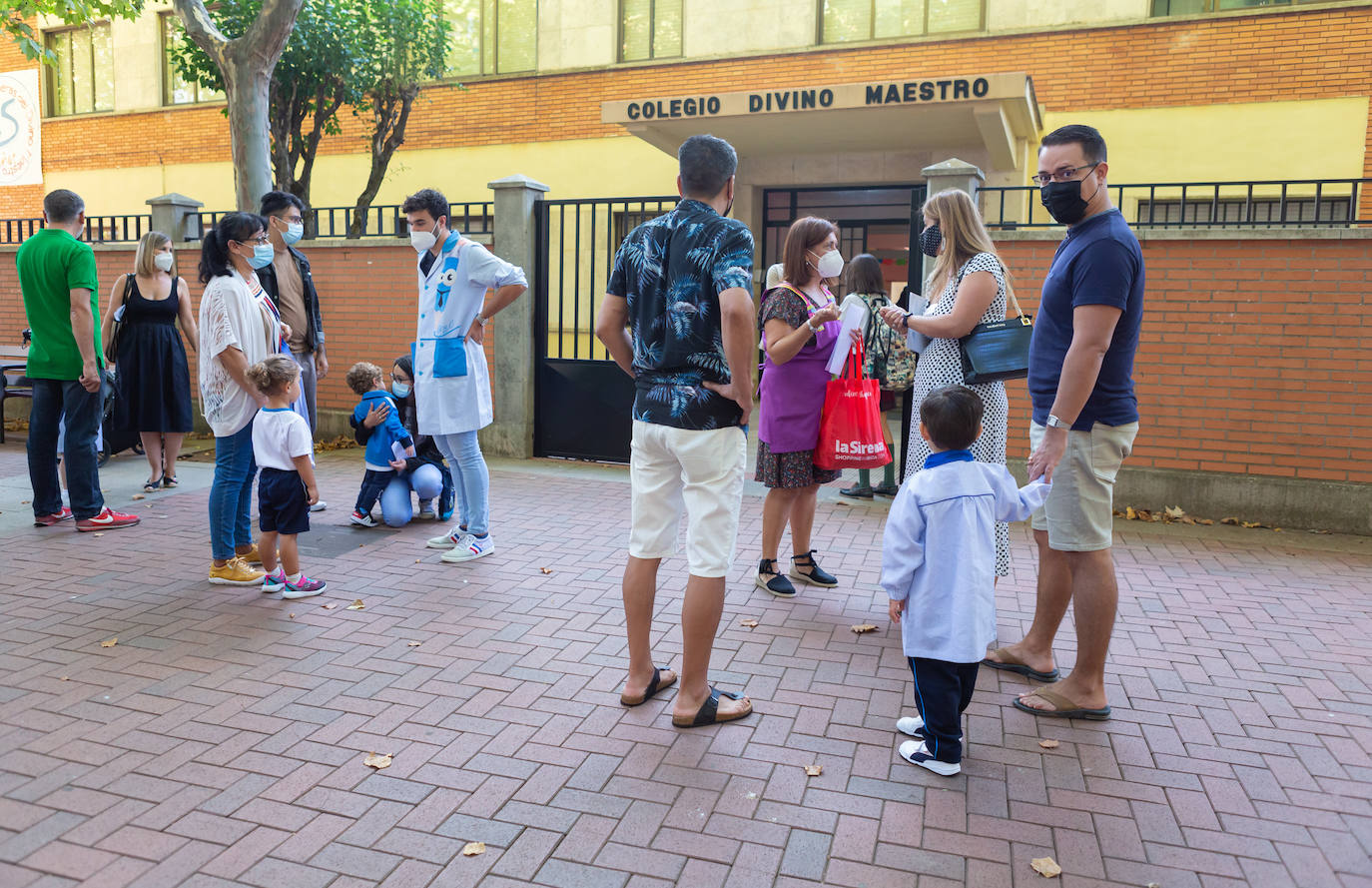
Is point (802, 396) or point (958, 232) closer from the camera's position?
point (958, 232)

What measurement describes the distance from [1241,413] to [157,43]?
20328mm

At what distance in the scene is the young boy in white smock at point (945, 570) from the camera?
311 centimetres

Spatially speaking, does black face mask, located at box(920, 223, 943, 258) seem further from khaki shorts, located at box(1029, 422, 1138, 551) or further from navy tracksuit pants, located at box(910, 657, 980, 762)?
navy tracksuit pants, located at box(910, 657, 980, 762)

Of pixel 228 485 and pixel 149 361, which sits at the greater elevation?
pixel 149 361

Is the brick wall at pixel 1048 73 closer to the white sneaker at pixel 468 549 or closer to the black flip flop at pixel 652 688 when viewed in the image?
the white sneaker at pixel 468 549

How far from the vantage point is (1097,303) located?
132 inches

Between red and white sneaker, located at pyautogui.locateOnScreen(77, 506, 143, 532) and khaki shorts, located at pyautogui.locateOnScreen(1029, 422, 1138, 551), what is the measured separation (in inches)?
230

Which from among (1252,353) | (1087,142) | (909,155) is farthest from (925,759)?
(909,155)

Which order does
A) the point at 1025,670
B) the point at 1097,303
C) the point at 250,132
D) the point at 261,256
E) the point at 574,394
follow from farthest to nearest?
1. the point at 250,132
2. the point at 574,394
3. the point at 261,256
4. the point at 1025,670
5. the point at 1097,303

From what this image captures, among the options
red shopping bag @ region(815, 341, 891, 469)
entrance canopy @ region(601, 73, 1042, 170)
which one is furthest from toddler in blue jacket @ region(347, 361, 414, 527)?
entrance canopy @ region(601, 73, 1042, 170)

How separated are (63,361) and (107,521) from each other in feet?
3.53

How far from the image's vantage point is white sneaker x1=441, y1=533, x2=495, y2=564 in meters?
5.76

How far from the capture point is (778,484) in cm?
511

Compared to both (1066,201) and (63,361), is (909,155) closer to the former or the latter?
(1066,201)
